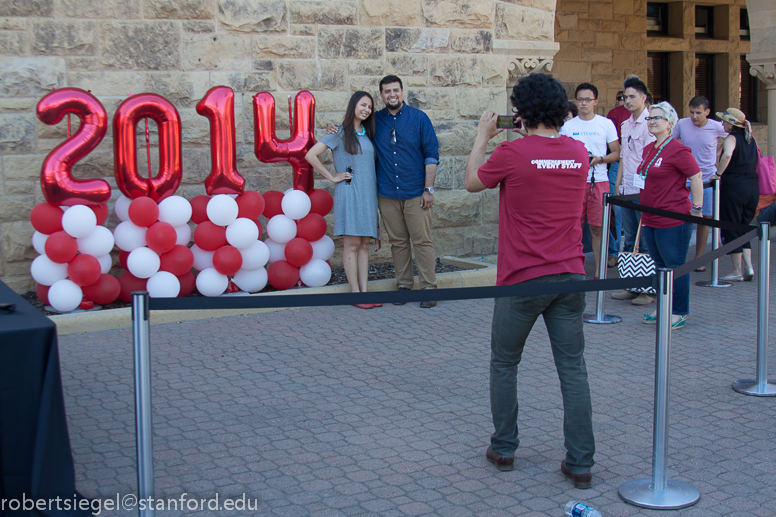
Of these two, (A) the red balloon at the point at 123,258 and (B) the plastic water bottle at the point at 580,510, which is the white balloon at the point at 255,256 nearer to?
(A) the red balloon at the point at 123,258

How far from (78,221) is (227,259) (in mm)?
1234

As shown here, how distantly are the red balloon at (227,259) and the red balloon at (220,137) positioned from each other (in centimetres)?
53

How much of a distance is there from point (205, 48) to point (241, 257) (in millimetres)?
2158

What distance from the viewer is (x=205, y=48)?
727cm

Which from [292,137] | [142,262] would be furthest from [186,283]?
[292,137]

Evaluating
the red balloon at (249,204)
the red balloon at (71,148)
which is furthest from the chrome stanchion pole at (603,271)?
the red balloon at (71,148)

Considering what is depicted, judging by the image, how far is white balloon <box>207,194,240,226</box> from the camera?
649 cm

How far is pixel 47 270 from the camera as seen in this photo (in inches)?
239

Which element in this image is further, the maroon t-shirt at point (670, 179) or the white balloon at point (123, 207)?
the white balloon at point (123, 207)

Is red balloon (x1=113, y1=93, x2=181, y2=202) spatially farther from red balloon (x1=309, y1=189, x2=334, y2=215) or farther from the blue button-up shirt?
the blue button-up shirt

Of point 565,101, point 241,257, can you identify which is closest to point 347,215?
point 241,257

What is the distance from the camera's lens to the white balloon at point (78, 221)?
19.7ft

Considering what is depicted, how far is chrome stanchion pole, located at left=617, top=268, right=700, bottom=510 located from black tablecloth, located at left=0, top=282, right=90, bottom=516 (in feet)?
7.89

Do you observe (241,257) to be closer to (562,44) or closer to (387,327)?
(387,327)
